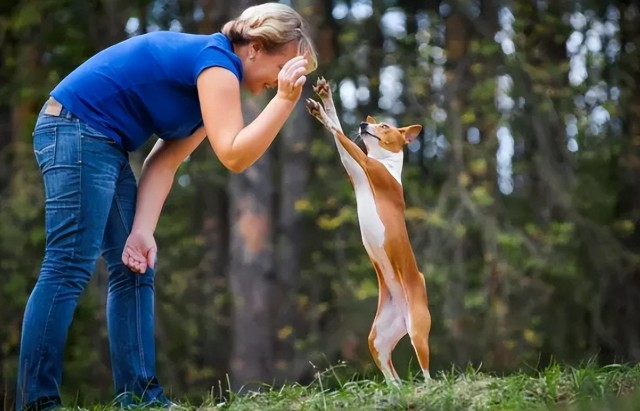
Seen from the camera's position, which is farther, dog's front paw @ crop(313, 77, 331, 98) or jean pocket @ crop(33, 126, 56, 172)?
dog's front paw @ crop(313, 77, 331, 98)

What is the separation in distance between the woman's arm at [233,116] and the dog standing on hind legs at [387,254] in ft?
2.01

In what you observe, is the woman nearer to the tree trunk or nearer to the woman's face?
the woman's face

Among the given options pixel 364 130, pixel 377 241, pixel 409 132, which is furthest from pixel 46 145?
pixel 409 132

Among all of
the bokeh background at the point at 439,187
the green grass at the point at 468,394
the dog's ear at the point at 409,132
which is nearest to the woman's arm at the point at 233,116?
the green grass at the point at 468,394

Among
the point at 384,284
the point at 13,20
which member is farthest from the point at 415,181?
the point at 384,284

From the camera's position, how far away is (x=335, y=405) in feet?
10.8

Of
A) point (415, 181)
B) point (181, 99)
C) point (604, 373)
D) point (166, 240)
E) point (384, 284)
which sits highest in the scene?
point (181, 99)

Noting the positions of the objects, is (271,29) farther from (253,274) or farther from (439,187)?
(439,187)

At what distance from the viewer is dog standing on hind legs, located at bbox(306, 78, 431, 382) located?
3.78 metres

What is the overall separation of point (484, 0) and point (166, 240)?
4.61 m

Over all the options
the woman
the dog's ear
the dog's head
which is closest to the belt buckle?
the woman

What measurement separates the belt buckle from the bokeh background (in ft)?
18.9

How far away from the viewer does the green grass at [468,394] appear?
320 centimetres

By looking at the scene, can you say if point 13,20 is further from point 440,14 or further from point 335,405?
point 335,405
